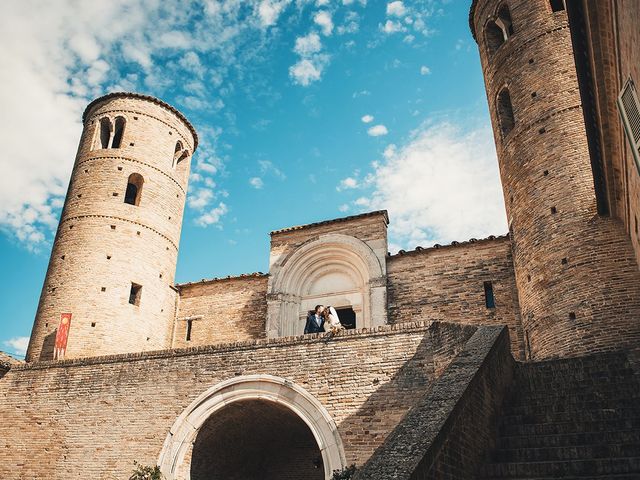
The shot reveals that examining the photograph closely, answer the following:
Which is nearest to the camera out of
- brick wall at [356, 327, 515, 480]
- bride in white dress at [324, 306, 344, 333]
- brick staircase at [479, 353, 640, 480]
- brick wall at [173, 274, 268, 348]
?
brick wall at [356, 327, 515, 480]

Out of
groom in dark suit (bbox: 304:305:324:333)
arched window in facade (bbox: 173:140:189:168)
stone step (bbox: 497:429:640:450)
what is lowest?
stone step (bbox: 497:429:640:450)

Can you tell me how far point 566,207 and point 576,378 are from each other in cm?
606

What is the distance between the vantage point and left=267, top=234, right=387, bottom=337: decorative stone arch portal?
16.5m

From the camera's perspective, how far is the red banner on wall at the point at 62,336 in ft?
51.9

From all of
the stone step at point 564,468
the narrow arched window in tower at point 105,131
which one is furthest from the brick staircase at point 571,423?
the narrow arched window in tower at point 105,131

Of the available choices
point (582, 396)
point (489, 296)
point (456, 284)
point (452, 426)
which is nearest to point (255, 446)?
point (456, 284)

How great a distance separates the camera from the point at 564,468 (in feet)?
16.5

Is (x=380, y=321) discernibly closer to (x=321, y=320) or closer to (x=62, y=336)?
(x=321, y=320)

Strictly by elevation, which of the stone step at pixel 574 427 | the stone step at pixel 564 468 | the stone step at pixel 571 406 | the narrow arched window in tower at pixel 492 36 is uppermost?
the narrow arched window in tower at pixel 492 36

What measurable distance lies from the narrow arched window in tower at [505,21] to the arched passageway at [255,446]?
12.3 m

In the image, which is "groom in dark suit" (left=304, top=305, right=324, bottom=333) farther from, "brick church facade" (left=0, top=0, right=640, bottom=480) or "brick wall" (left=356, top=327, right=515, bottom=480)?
"brick wall" (left=356, top=327, right=515, bottom=480)

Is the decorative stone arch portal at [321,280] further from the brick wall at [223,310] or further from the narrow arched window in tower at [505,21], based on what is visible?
the narrow arched window in tower at [505,21]

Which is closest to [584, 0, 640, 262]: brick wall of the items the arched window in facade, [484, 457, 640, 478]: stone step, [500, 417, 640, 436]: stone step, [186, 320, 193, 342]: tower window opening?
[500, 417, 640, 436]: stone step

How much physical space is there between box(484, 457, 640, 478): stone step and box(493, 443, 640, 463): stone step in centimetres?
21
